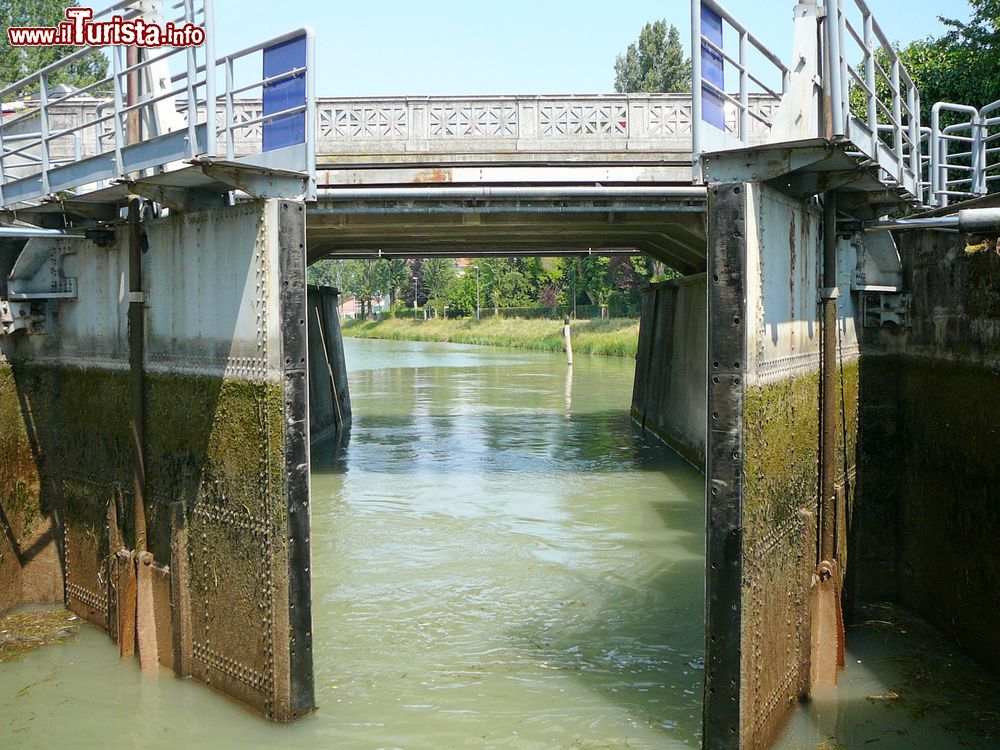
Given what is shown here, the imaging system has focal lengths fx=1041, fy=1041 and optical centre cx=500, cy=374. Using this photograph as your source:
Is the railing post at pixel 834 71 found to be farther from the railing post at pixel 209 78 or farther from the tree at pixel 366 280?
the tree at pixel 366 280

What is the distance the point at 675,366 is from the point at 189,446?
50.6 ft

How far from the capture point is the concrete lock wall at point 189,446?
838cm

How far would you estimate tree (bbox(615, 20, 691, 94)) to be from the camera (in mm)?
67375

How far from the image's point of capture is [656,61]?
227 feet

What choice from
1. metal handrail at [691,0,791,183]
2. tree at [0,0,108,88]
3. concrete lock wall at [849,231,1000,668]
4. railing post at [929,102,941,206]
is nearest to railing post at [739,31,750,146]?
metal handrail at [691,0,791,183]

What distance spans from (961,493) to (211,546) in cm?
674

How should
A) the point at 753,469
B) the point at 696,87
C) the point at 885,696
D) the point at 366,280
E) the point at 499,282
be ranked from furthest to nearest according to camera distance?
1. the point at 366,280
2. the point at 499,282
3. the point at 885,696
4. the point at 696,87
5. the point at 753,469

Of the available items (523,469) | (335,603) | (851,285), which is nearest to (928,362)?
(851,285)

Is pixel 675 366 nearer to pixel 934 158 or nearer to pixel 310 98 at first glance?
pixel 934 158

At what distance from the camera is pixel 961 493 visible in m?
9.48

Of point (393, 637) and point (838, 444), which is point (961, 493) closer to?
point (838, 444)

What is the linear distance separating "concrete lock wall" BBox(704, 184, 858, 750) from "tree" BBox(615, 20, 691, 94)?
61.7 m

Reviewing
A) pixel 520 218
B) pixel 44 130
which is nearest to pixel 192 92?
pixel 44 130

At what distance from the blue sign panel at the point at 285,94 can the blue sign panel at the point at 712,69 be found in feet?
10.4
